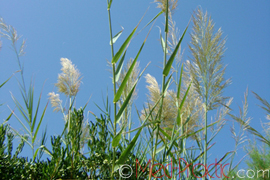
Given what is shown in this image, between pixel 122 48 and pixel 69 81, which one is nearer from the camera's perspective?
pixel 122 48

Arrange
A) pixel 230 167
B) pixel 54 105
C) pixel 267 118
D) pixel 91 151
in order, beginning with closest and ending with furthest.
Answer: pixel 91 151
pixel 230 167
pixel 267 118
pixel 54 105

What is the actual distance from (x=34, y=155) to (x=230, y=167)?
143 centimetres

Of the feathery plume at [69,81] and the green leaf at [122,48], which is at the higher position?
the feathery plume at [69,81]

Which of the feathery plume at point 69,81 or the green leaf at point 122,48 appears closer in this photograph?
the green leaf at point 122,48

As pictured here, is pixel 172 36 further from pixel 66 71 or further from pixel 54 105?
pixel 54 105

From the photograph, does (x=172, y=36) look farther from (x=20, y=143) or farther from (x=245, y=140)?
(x=20, y=143)

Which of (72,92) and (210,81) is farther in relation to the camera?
(72,92)

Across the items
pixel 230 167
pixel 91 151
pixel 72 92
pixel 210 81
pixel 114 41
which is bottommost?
pixel 230 167

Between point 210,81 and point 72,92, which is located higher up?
point 72,92

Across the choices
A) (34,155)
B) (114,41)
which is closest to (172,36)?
(114,41)

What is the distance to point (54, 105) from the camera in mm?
2760

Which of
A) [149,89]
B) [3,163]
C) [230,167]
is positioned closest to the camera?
[3,163]

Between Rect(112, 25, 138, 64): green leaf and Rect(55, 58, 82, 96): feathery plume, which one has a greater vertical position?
Rect(55, 58, 82, 96): feathery plume

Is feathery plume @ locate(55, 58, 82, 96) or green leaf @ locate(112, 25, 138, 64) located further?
feathery plume @ locate(55, 58, 82, 96)
